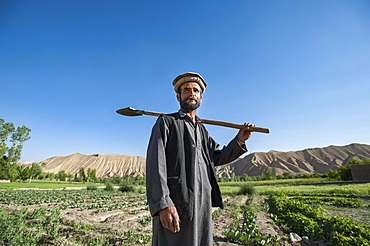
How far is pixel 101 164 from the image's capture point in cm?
10962

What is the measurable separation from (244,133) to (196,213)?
3.48 feet

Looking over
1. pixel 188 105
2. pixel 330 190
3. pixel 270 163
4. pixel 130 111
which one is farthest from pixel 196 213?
pixel 270 163

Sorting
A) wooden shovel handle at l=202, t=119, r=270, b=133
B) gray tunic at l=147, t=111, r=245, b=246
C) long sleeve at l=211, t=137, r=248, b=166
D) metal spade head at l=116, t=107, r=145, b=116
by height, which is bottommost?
gray tunic at l=147, t=111, r=245, b=246

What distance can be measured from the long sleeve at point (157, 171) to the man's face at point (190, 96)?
0.37m

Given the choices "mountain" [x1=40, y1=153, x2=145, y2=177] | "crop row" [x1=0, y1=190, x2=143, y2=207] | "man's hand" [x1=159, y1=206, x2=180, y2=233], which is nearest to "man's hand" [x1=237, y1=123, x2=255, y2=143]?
"man's hand" [x1=159, y1=206, x2=180, y2=233]

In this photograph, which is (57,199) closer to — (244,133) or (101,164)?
(244,133)

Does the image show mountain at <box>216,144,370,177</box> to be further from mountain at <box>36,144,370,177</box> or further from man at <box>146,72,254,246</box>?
man at <box>146,72,254,246</box>

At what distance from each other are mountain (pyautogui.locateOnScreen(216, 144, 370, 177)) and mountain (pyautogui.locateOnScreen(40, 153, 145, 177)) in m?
48.6

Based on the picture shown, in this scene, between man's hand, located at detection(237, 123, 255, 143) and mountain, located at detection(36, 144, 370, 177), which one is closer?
man's hand, located at detection(237, 123, 255, 143)

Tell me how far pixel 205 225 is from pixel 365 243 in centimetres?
369

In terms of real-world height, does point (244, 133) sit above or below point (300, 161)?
below

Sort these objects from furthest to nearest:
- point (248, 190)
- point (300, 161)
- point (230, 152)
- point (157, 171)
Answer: point (300, 161)
point (248, 190)
point (230, 152)
point (157, 171)

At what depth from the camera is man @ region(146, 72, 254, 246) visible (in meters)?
1.45

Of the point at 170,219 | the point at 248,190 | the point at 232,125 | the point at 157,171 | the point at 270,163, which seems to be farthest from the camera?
the point at 270,163
